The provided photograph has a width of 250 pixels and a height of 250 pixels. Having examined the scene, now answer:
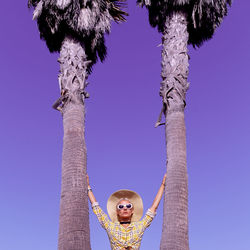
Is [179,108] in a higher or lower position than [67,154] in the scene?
higher

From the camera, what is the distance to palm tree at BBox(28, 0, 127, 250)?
972 cm

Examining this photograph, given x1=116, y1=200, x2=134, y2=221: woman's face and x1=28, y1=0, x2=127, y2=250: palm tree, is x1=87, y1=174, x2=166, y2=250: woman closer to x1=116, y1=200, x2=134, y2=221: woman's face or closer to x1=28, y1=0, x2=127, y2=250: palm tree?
x1=116, y1=200, x2=134, y2=221: woman's face

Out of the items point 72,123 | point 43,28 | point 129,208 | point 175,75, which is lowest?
point 129,208

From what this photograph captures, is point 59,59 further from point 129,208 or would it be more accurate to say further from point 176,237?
point 176,237

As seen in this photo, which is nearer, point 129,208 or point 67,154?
point 129,208

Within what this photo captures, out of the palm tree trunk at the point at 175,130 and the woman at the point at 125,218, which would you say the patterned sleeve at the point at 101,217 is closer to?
the woman at the point at 125,218

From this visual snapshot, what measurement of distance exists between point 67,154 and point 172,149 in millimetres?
2373

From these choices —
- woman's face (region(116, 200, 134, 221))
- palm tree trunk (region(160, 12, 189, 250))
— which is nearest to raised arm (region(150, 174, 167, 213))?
palm tree trunk (region(160, 12, 189, 250))

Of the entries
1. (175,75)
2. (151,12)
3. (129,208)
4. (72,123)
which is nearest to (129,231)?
(129,208)

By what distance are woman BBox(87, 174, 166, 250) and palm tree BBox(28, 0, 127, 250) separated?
57 cm

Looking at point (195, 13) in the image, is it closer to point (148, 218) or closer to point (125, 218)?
point (148, 218)

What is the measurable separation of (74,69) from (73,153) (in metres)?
2.74

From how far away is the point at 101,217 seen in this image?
9273 mm

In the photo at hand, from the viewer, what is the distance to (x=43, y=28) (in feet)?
43.1
